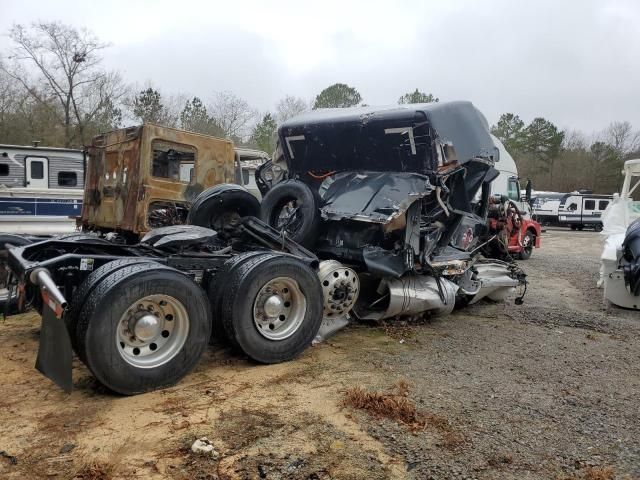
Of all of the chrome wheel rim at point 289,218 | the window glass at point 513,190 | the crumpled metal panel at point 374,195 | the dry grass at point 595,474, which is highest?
the window glass at point 513,190

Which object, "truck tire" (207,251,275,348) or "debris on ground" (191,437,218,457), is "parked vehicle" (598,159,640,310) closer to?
"truck tire" (207,251,275,348)

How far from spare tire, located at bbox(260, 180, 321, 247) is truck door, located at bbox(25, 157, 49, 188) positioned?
21.1ft

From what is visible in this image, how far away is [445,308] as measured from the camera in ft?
20.3

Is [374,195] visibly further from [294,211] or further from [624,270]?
[624,270]

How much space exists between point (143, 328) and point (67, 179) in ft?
27.9

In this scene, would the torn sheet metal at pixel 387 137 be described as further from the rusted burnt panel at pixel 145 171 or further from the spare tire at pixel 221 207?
the rusted burnt panel at pixel 145 171

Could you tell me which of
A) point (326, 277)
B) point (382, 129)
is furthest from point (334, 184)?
point (326, 277)

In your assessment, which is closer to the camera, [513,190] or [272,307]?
[272,307]

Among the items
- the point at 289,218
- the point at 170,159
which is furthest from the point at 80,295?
the point at 170,159

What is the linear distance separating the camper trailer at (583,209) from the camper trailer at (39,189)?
30.4 metres

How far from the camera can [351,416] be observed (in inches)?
138

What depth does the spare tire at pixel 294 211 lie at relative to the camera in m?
5.98

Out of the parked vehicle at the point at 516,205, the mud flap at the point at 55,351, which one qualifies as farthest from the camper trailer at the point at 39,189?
the parked vehicle at the point at 516,205

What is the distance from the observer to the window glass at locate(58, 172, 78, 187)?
11016 mm
